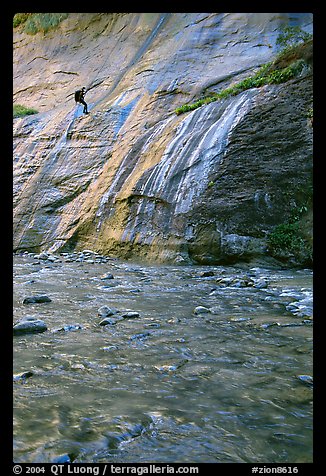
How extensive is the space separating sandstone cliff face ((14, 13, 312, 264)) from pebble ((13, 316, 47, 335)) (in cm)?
533

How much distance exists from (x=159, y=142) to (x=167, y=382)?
9.42 m

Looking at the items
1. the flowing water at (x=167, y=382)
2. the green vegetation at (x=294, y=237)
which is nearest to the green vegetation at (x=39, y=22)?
the green vegetation at (x=294, y=237)

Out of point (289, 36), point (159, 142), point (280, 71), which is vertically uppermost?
point (289, 36)

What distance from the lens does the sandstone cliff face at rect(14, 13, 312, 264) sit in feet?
27.2

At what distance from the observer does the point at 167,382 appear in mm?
2146

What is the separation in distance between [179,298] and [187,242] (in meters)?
3.91

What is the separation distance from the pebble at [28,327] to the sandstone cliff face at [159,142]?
533 centimetres

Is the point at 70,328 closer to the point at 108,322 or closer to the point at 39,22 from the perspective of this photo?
the point at 108,322

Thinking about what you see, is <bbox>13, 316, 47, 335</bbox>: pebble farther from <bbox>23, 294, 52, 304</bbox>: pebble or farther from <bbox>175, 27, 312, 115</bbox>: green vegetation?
<bbox>175, 27, 312, 115</bbox>: green vegetation

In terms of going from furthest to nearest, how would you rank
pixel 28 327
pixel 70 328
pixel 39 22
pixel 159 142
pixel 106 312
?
pixel 39 22 → pixel 159 142 → pixel 106 312 → pixel 70 328 → pixel 28 327

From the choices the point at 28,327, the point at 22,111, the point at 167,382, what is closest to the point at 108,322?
the point at 28,327

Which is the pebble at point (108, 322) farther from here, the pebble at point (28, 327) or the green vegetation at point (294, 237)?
the green vegetation at point (294, 237)

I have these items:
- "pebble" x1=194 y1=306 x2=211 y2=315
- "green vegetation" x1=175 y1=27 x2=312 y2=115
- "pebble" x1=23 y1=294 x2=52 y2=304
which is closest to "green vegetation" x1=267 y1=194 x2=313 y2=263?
"green vegetation" x1=175 y1=27 x2=312 y2=115

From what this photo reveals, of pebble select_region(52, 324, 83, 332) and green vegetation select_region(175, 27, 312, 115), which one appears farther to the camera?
green vegetation select_region(175, 27, 312, 115)
